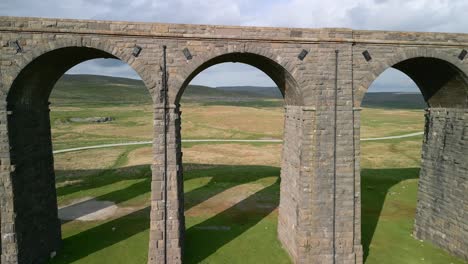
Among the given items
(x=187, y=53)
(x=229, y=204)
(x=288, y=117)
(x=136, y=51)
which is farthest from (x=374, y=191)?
(x=136, y=51)

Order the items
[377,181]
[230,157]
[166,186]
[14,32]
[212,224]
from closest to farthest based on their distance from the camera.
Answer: [14,32] → [166,186] → [212,224] → [377,181] → [230,157]

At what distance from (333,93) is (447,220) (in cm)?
980

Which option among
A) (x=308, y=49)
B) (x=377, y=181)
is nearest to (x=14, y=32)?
(x=308, y=49)

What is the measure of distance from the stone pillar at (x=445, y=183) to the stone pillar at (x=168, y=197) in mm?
14158

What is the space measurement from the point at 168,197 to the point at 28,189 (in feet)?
22.6

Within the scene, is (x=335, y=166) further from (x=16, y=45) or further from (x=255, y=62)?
(x=16, y=45)

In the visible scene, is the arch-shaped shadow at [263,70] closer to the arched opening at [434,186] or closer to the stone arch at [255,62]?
the stone arch at [255,62]

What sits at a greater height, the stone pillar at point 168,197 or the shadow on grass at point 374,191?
the stone pillar at point 168,197

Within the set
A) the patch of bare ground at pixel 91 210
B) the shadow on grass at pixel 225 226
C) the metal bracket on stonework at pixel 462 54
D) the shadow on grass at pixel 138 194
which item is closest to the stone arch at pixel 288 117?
the shadow on grass at pixel 225 226

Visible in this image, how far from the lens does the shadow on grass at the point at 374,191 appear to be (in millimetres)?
20312

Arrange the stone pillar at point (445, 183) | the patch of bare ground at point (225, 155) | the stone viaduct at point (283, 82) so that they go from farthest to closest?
1. the patch of bare ground at point (225, 155)
2. the stone pillar at point (445, 183)
3. the stone viaduct at point (283, 82)

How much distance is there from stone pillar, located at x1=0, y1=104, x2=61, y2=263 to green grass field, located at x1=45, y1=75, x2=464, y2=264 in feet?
5.52

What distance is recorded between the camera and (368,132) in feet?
220

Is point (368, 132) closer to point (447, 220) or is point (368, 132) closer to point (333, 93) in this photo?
point (447, 220)
